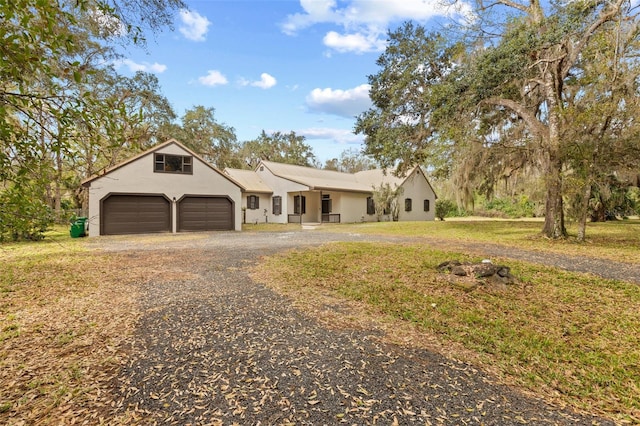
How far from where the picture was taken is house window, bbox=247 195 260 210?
21.4m

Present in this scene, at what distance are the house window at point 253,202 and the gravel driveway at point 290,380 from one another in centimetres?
1772

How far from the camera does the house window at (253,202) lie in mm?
21438

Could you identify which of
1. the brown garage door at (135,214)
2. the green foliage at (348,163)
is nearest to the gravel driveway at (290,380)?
the brown garage door at (135,214)

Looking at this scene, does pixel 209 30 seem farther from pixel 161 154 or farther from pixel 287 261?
pixel 161 154

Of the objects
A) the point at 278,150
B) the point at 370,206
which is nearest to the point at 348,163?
the point at 278,150

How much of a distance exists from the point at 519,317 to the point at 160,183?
14.6 metres

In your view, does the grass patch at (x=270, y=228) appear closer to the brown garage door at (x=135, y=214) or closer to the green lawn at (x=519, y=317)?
the brown garage door at (x=135, y=214)

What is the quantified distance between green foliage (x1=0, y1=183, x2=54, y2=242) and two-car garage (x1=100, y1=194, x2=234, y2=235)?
1326 cm

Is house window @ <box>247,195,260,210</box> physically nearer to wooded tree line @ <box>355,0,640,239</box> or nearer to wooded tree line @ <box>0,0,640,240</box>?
wooded tree line @ <box>0,0,640,240</box>

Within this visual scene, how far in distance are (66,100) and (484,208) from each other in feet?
115

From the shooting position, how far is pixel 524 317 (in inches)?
157

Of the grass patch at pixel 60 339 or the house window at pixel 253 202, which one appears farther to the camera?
the house window at pixel 253 202

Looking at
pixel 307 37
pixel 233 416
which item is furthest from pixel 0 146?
pixel 307 37

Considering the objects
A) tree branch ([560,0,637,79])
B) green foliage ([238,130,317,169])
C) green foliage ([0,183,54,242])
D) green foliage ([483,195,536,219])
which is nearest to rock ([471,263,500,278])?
green foliage ([0,183,54,242])
